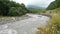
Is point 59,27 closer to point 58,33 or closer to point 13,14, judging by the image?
point 58,33

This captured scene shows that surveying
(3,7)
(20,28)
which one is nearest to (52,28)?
(20,28)

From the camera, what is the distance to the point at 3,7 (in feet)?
156

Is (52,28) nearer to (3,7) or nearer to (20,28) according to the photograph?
(20,28)

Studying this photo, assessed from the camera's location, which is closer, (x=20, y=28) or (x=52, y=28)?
(x=52, y=28)

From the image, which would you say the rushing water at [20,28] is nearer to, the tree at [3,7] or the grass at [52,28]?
the grass at [52,28]

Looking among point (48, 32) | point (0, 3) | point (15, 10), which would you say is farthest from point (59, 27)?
point (15, 10)

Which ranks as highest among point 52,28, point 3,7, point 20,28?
point 52,28

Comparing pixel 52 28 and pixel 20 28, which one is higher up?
pixel 52 28

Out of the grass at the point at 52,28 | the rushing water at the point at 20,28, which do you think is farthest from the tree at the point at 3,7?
the grass at the point at 52,28

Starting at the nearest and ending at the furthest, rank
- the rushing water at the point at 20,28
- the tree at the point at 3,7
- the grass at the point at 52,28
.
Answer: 1. the grass at the point at 52,28
2. the rushing water at the point at 20,28
3. the tree at the point at 3,7

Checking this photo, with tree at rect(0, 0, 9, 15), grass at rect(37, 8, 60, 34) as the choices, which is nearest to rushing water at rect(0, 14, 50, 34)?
grass at rect(37, 8, 60, 34)

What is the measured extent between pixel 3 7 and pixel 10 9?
2413mm

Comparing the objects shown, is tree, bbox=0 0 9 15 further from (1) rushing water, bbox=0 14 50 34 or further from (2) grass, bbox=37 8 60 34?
(2) grass, bbox=37 8 60 34

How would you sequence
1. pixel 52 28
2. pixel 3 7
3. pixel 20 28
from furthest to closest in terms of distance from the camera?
1. pixel 3 7
2. pixel 20 28
3. pixel 52 28
